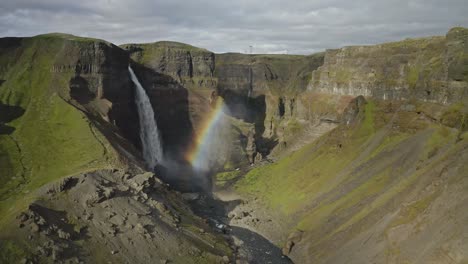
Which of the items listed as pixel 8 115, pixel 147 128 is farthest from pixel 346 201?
pixel 8 115

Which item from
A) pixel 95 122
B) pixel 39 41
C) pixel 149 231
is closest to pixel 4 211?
pixel 149 231

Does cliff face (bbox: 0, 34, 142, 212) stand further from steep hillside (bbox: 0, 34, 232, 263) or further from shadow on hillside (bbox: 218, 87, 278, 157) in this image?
shadow on hillside (bbox: 218, 87, 278, 157)

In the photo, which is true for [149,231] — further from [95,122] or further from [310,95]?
[310,95]

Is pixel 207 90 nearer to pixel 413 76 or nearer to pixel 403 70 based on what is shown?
pixel 403 70

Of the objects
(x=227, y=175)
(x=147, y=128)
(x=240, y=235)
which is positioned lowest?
(x=240, y=235)

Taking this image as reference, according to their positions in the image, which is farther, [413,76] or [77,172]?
[413,76]

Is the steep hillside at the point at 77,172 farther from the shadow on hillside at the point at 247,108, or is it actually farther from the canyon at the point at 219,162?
the shadow on hillside at the point at 247,108
